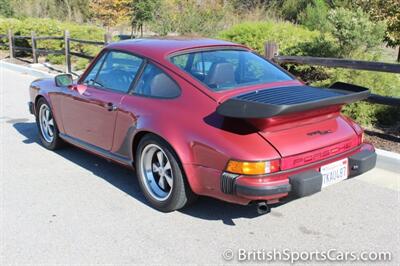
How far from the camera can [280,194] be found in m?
3.40

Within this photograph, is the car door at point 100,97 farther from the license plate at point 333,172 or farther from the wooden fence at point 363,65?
the wooden fence at point 363,65

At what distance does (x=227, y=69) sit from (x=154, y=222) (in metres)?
1.53

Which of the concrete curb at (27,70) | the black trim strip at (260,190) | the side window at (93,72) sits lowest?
the concrete curb at (27,70)

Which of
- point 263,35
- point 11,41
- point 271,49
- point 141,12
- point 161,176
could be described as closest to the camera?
point 161,176

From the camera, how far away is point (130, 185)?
4809 millimetres

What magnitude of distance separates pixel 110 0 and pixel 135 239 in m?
32.2

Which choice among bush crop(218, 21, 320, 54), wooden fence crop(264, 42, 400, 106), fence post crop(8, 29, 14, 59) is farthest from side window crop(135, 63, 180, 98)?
fence post crop(8, 29, 14, 59)

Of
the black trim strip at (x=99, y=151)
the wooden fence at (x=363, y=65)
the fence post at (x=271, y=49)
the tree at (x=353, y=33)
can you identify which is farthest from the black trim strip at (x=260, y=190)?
the tree at (x=353, y=33)

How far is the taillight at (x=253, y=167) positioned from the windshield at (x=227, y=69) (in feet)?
2.75

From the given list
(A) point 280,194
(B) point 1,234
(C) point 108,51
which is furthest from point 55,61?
(A) point 280,194

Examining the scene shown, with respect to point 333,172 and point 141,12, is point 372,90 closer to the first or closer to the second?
point 333,172

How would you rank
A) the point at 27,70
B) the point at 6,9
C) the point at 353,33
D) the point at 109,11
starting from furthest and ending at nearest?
the point at 109,11 < the point at 6,9 < the point at 27,70 < the point at 353,33

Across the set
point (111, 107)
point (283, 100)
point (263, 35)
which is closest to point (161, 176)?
point (111, 107)

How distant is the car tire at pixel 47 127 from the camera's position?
5.84m
